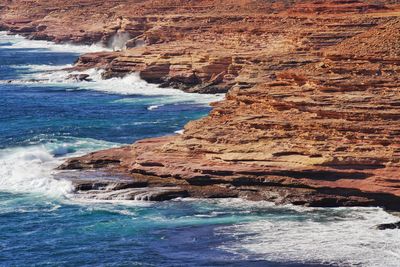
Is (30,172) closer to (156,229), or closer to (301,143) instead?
(156,229)

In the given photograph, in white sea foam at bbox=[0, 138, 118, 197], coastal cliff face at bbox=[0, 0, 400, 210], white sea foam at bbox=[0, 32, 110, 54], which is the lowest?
white sea foam at bbox=[0, 32, 110, 54]

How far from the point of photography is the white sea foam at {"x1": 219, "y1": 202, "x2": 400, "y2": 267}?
43.7 m

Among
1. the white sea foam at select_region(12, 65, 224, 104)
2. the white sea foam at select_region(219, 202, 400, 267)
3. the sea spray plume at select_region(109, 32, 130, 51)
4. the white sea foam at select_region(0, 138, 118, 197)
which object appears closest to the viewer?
the white sea foam at select_region(219, 202, 400, 267)

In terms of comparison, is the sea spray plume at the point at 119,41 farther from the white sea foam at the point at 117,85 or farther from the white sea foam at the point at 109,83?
the white sea foam at the point at 117,85

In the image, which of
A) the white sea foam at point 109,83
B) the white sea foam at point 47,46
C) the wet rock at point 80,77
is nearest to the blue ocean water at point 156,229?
the white sea foam at point 109,83

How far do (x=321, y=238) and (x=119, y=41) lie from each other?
4323 inches

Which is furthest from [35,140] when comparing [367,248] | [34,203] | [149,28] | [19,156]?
[149,28]

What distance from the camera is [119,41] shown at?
153125mm

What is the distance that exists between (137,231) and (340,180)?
1060cm

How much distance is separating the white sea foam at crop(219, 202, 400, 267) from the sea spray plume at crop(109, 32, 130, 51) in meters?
101

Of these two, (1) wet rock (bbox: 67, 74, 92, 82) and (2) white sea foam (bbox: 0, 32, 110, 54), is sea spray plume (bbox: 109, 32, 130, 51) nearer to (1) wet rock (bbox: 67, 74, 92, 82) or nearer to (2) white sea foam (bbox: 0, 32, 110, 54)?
(2) white sea foam (bbox: 0, 32, 110, 54)

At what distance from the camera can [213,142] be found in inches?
2176

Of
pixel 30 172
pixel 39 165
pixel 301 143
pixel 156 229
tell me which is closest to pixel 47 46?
pixel 39 165

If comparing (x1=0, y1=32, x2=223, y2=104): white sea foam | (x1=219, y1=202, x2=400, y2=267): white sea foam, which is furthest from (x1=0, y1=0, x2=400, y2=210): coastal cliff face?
(x1=0, y1=32, x2=223, y2=104): white sea foam
